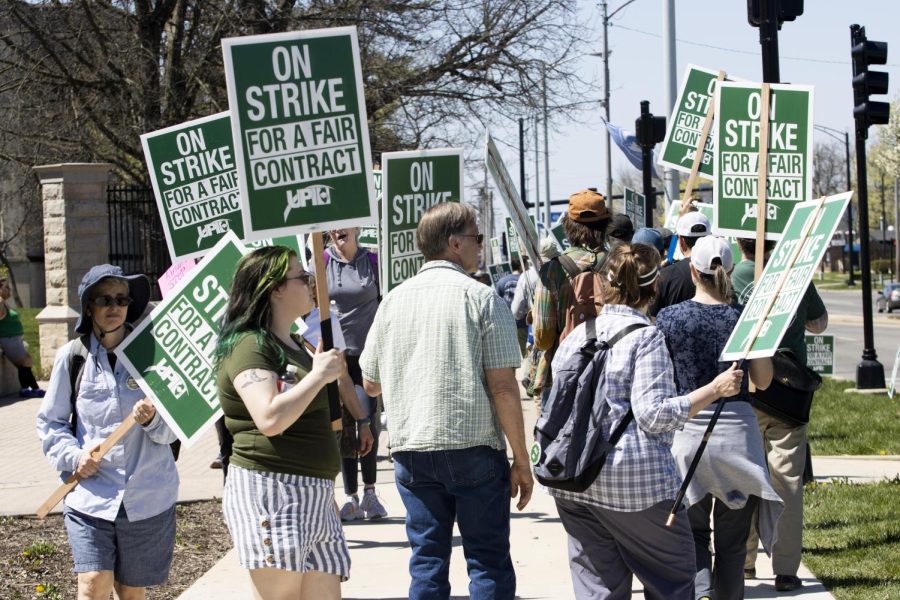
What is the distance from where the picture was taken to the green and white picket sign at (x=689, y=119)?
33.1ft

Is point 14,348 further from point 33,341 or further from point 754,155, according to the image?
point 754,155

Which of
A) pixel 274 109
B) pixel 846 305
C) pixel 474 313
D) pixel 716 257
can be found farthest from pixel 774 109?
pixel 846 305

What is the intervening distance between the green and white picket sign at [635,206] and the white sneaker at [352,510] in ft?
26.6

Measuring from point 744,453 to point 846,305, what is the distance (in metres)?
49.9

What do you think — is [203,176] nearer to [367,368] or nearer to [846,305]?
[367,368]

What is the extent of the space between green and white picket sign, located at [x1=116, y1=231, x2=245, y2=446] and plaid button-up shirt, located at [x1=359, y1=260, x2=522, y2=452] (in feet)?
2.54

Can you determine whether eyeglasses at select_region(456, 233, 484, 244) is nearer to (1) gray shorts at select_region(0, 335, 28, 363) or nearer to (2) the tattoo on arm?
(2) the tattoo on arm

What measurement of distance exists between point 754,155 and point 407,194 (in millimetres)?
1879

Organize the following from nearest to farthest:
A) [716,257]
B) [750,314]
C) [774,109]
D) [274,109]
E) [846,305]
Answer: [274,109]
[750,314]
[716,257]
[774,109]
[846,305]

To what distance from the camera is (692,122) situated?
33.2 feet

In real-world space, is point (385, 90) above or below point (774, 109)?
above

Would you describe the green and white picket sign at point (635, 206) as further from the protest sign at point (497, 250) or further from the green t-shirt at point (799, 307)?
the green t-shirt at point (799, 307)

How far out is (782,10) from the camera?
8.84 metres

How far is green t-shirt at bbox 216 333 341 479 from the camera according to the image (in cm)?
418
